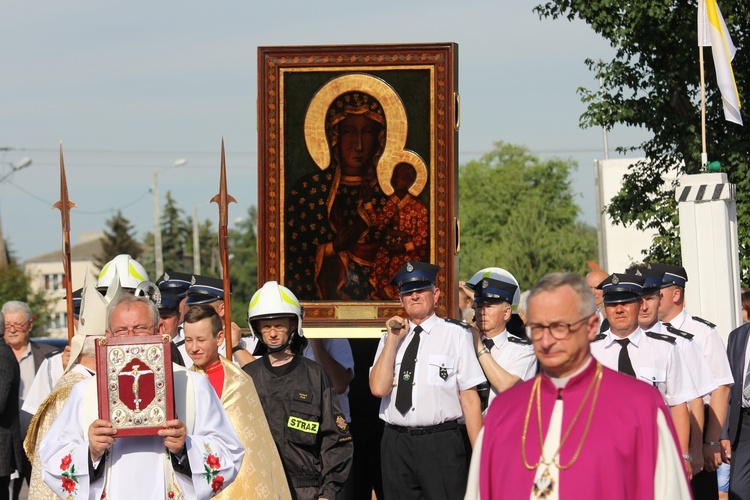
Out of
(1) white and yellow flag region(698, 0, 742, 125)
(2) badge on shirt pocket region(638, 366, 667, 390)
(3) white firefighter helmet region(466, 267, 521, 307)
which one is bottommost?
(2) badge on shirt pocket region(638, 366, 667, 390)

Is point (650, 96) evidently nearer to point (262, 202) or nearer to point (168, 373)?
point (262, 202)

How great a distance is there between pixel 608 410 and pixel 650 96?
2057 centimetres

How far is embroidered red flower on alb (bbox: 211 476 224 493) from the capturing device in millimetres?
6348

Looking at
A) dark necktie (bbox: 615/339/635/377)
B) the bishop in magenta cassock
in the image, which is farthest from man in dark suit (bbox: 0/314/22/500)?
the bishop in magenta cassock

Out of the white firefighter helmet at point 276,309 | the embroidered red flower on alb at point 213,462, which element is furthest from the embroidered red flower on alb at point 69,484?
the white firefighter helmet at point 276,309

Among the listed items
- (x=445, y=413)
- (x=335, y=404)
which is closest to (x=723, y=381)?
(x=445, y=413)

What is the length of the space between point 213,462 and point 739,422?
5.51m

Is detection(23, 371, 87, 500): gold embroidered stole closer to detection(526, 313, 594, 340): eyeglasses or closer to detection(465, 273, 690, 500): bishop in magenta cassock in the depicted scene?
detection(465, 273, 690, 500): bishop in magenta cassock

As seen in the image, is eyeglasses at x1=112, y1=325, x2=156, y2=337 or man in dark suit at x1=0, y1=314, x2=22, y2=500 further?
man in dark suit at x1=0, y1=314, x2=22, y2=500

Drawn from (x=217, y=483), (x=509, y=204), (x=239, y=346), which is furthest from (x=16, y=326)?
(x=509, y=204)

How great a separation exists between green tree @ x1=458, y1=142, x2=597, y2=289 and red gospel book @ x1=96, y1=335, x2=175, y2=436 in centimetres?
5645

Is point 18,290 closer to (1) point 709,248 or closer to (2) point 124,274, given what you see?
(1) point 709,248

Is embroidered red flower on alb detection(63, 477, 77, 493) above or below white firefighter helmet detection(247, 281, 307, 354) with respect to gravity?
below

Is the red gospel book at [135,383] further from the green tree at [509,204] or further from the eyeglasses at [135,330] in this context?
the green tree at [509,204]
